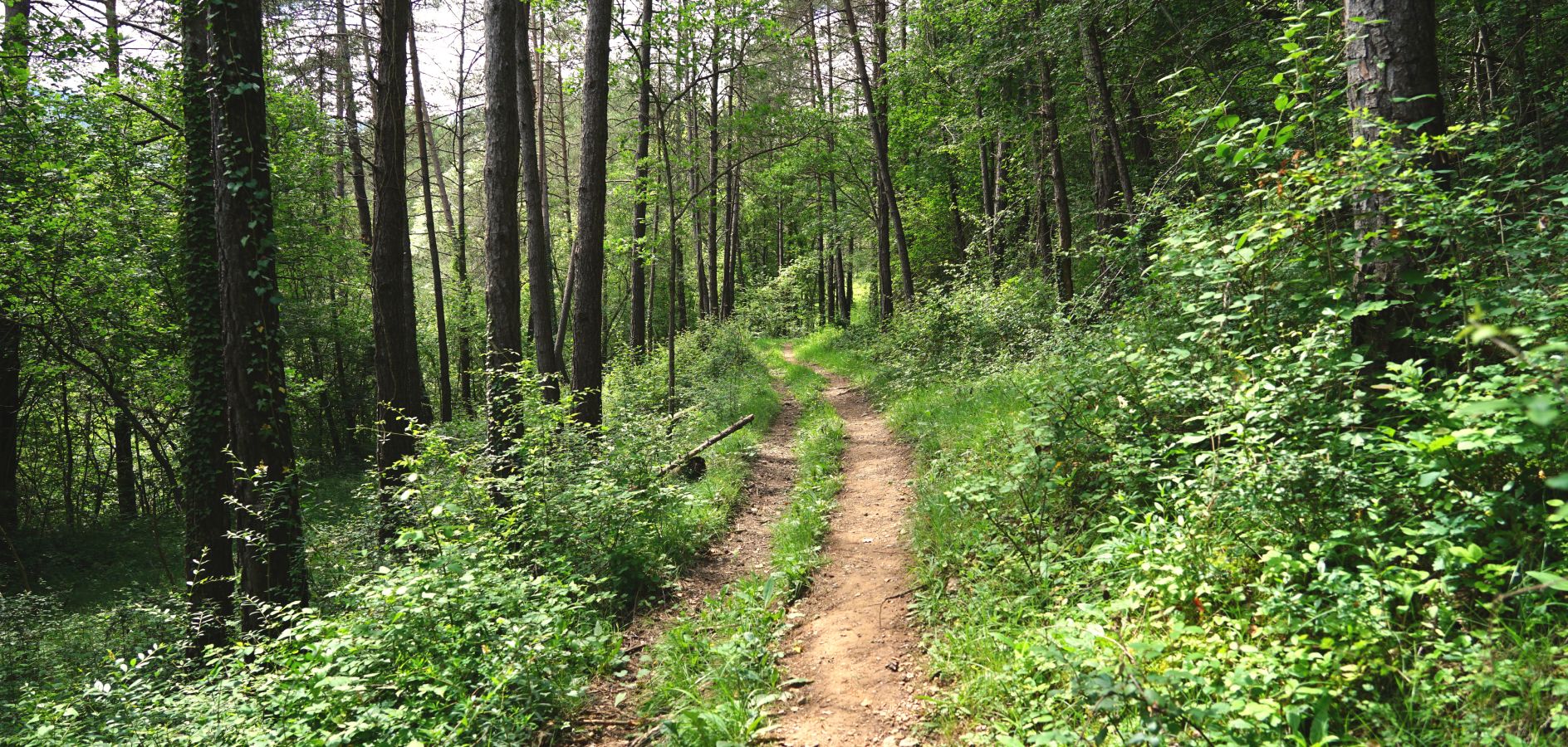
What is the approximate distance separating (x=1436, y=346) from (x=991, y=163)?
19919 millimetres

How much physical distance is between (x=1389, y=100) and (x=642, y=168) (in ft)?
37.2

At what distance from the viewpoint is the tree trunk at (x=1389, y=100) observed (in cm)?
345

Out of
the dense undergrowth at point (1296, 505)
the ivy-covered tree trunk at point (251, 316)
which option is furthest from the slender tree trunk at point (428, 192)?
the dense undergrowth at point (1296, 505)

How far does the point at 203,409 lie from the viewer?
6.77 metres

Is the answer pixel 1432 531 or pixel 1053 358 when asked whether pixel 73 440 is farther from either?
pixel 1432 531

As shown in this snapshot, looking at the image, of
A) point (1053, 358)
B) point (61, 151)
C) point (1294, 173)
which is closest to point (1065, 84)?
point (1053, 358)

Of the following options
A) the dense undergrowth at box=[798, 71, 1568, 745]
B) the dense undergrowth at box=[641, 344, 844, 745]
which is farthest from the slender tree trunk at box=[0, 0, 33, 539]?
the dense undergrowth at box=[798, 71, 1568, 745]

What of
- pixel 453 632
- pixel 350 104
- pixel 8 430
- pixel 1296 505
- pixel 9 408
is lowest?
pixel 453 632

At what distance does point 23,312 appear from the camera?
31.3 ft

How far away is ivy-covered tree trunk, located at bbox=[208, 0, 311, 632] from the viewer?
5656 millimetres

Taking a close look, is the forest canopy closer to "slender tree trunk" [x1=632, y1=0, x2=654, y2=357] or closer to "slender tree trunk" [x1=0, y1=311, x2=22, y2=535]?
"slender tree trunk" [x1=0, y1=311, x2=22, y2=535]

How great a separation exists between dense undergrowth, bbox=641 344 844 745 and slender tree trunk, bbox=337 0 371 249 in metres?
14.1

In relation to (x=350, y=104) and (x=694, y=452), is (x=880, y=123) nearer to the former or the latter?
(x=694, y=452)

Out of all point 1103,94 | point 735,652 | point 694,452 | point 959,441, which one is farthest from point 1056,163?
point 735,652
